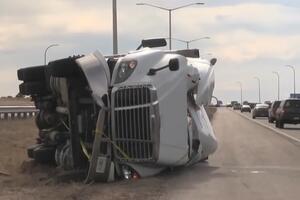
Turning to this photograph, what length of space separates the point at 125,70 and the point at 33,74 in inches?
106

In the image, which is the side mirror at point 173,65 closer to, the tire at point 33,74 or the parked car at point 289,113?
the tire at point 33,74

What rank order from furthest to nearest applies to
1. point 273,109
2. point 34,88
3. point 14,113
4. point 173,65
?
point 273,109
point 14,113
point 34,88
point 173,65

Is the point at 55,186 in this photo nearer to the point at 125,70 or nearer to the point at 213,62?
the point at 125,70

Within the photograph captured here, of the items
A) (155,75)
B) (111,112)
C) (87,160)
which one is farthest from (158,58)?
(87,160)

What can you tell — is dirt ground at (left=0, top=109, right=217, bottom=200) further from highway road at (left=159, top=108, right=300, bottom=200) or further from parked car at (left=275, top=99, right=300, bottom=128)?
parked car at (left=275, top=99, right=300, bottom=128)

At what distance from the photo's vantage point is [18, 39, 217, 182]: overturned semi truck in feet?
43.9

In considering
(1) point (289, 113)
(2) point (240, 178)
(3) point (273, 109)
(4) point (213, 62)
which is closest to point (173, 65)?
(2) point (240, 178)

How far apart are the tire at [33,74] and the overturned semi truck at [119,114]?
5 centimetres

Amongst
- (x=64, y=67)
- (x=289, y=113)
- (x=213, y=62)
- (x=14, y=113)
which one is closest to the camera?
(x=64, y=67)

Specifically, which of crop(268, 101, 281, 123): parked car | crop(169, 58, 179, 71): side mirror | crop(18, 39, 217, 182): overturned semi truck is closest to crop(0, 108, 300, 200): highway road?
crop(18, 39, 217, 182): overturned semi truck

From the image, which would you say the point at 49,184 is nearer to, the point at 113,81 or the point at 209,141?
the point at 113,81

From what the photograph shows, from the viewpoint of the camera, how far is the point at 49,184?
13.1 meters

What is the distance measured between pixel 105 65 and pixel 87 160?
2.07m

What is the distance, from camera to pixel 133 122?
13.4 metres
